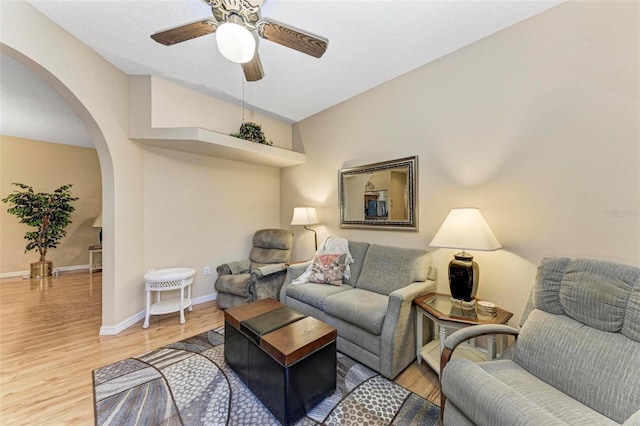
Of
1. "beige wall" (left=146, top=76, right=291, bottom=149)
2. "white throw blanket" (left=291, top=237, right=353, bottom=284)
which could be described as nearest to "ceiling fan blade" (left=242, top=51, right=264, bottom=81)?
"beige wall" (left=146, top=76, right=291, bottom=149)

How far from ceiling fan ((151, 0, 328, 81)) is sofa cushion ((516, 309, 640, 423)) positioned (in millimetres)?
2231

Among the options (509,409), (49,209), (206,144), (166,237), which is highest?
(206,144)

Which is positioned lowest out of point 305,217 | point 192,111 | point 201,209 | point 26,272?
point 26,272

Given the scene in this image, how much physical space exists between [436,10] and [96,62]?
3149 mm

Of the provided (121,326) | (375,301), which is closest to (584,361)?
(375,301)

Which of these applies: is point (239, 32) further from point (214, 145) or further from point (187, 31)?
point (214, 145)

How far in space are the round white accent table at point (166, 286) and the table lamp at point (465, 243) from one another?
2.74 metres

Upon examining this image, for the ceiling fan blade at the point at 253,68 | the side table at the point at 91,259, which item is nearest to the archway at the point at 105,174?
the ceiling fan blade at the point at 253,68

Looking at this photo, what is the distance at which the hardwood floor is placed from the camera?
1568 mm

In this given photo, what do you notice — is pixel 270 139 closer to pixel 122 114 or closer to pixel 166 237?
pixel 122 114

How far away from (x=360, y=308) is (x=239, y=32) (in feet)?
6.99

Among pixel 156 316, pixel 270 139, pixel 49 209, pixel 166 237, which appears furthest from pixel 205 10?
pixel 49 209

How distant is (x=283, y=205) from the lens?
427cm

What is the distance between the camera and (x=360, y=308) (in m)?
1.96
